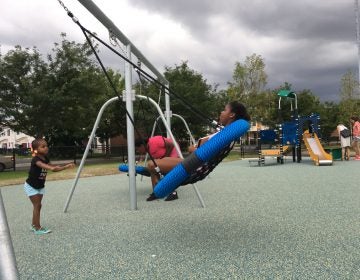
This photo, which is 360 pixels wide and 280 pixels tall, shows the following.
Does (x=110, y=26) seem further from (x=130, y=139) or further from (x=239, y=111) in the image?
(x=239, y=111)

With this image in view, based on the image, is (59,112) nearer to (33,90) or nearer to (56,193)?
(33,90)

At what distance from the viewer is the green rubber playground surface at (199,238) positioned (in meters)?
2.93

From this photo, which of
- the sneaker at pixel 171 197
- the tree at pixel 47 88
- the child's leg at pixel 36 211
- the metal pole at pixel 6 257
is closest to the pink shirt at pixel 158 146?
the sneaker at pixel 171 197

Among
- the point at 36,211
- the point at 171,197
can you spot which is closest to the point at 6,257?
the point at 36,211

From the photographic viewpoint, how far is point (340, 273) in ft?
8.91

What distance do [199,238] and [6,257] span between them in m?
2.74

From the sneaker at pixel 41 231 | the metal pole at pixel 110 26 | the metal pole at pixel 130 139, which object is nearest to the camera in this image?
the sneaker at pixel 41 231

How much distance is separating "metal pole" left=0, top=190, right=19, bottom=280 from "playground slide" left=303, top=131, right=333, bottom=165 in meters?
13.0

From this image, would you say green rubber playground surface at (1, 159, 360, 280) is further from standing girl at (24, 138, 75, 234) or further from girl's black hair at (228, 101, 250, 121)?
girl's black hair at (228, 101, 250, 121)

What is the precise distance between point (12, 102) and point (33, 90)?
1.77m

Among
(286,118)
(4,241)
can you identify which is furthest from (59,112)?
(286,118)

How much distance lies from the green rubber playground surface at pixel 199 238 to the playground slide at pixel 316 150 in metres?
6.51

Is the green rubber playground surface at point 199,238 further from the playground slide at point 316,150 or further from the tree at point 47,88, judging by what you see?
the tree at point 47,88

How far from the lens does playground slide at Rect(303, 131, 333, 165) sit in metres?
13.1
